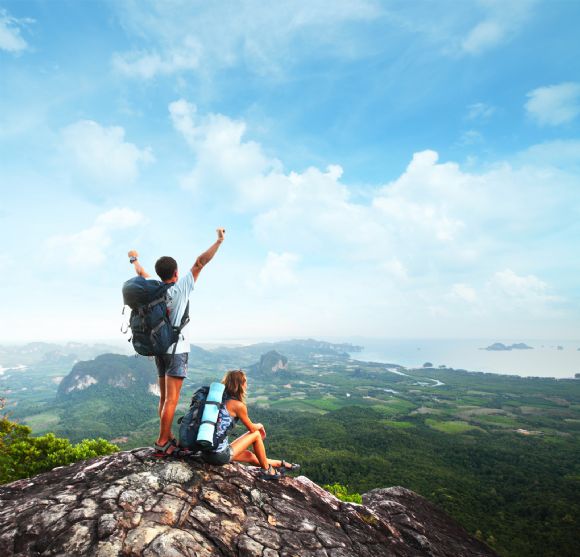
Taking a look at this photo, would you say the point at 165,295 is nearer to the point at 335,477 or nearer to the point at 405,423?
the point at 335,477

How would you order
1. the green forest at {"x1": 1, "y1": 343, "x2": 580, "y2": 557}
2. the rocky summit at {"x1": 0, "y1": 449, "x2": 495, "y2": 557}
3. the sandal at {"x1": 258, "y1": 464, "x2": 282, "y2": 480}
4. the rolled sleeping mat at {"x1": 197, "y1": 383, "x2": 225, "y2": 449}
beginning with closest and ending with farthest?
the rocky summit at {"x1": 0, "y1": 449, "x2": 495, "y2": 557}
the rolled sleeping mat at {"x1": 197, "y1": 383, "x2": 225, "y2": 449}
the sandal at {"x1": 258, "y1": 464, "x2": 282, "y2": 480}
the green forest at {"x1": 1, "y1": 343, "x2": 580, "y2": 557}

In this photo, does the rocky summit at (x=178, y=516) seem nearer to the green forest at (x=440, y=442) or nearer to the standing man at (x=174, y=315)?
the standing man at (x=174, y=315)

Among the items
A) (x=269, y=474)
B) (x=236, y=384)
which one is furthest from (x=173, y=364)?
(x=269, y=474)

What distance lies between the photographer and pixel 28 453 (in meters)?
14.9

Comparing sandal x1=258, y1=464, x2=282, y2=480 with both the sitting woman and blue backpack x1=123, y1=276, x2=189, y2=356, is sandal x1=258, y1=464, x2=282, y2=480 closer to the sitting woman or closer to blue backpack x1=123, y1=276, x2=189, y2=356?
the sitting woman

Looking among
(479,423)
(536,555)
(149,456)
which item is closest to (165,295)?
(149,456)

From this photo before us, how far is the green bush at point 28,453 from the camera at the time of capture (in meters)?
14.1

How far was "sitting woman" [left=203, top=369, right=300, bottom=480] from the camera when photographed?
6.31 m

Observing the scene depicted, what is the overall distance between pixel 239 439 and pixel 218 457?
2.40 ft

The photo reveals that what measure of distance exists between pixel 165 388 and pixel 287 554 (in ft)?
12.0

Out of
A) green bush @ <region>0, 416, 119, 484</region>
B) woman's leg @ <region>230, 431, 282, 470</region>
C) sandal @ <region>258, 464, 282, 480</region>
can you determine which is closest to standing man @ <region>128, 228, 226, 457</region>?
woman's leg @ <region>230, 431, 282, 470</region>

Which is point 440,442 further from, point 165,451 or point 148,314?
point 148,314

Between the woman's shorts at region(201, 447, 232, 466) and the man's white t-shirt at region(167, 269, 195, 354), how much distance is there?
7.03 ft

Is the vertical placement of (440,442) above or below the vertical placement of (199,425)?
below
